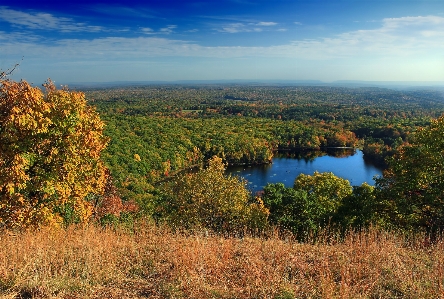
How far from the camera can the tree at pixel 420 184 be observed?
14148 millimetres

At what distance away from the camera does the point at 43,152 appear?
394 inches

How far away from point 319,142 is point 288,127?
1187 cm

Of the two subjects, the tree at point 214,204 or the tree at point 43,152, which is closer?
the tree at point 43,152

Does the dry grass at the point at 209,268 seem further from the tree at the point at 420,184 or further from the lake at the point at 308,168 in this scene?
the lake at the point at 308,168

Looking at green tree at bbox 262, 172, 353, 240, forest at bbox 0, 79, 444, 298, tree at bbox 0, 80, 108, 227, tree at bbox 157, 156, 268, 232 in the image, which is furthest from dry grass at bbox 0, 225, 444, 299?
tree at bbox 157, 156, 268, 232

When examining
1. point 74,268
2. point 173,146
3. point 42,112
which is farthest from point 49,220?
point 173,146

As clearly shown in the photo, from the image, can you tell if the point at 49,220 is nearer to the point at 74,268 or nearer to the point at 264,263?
the point at 74,268

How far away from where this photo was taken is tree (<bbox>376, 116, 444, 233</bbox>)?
14148mm

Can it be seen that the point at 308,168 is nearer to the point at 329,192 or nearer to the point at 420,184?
the point at 329,192

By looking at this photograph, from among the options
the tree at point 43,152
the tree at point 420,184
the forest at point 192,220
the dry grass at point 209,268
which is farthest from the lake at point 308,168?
the dry grass at point 209,268

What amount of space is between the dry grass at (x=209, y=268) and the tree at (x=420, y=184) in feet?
26.5

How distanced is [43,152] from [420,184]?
15.2 metres

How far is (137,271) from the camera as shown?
6004mm

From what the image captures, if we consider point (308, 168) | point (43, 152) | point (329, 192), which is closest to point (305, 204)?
point (329, 192)
